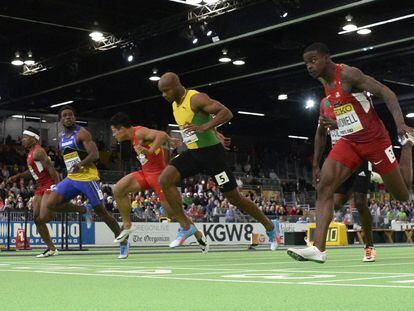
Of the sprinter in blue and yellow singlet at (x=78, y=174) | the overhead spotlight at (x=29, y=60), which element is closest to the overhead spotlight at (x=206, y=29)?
the overhead spotlight at (x=29, y=60)

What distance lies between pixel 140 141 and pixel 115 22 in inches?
615

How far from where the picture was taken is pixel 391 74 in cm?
3303

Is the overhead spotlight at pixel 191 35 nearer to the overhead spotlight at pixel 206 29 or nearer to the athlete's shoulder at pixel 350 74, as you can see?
the overhead spotlight at pixel 206 29

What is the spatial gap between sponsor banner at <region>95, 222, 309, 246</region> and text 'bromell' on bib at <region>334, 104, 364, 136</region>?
1805 cm

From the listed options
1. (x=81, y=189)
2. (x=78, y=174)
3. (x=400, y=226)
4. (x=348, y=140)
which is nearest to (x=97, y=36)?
(x=400, y=226)

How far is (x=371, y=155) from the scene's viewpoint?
741 cm

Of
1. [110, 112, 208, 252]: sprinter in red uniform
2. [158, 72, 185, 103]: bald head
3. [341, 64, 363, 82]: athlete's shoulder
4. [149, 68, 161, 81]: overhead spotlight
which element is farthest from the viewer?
[149, 68, 161, 81]: overhead spotlight

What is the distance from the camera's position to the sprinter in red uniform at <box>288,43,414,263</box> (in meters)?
7.24

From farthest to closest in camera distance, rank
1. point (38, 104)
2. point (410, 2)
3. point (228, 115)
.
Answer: point (38, 104) < point (410, 2) < point (228, 115)

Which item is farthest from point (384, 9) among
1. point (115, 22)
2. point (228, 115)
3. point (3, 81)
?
point (3, 81)

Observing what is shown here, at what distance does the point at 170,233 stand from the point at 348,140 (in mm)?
19681

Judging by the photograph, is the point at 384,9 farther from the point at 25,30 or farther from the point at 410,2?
the point at 25,30

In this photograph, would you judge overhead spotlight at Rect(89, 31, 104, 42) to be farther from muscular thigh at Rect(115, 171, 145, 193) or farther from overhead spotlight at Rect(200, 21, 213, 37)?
muscular thigh at Rect(115, 171, 145, 193)

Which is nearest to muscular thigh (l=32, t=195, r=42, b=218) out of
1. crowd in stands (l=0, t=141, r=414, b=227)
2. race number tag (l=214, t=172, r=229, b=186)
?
race number tag (l=214, t=172, r=229, b=186)
